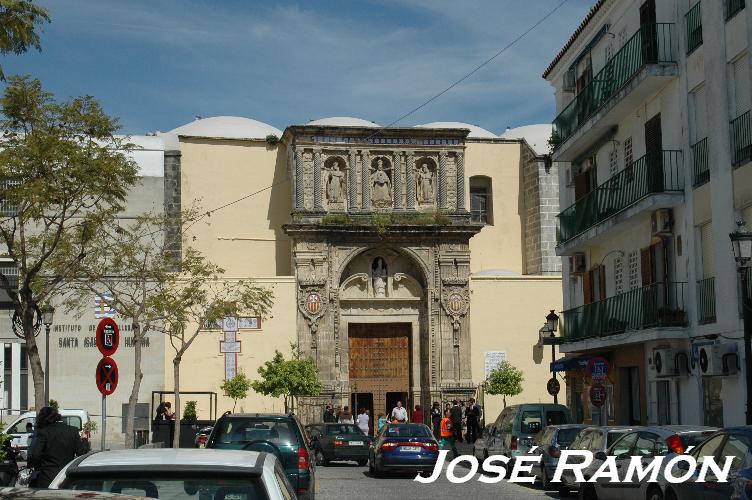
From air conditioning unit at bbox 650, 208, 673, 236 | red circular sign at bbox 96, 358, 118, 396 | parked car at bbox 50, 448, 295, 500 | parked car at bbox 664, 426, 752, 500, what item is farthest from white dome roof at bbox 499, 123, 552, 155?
parked car at bbox 50, 448, 295, 500

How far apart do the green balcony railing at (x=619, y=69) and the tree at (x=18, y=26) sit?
58.8 feet

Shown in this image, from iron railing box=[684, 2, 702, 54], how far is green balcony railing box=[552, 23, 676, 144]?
790 millimetres

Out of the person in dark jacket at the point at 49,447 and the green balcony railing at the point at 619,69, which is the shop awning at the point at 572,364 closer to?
the green balcony railing at the point at 619,69

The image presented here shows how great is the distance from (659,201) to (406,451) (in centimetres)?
795

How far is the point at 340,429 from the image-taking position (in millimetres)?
33625

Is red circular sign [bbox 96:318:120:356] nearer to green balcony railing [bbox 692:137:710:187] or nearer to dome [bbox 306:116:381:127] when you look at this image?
green balcony railing [bbox 692:137:710:187]

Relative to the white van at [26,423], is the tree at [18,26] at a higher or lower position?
higher

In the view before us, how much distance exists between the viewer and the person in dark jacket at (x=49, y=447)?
14.3m

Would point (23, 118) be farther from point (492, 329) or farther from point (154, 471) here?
Result: point (492, 329)

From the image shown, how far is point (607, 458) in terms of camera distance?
17.2m

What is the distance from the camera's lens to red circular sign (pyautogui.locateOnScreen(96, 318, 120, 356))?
20.6 metres

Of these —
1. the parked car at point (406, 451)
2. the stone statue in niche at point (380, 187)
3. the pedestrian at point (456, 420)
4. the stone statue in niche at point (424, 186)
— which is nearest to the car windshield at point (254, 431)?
the parked car at point (406, 451)

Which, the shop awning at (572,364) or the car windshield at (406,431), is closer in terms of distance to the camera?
the car windshield at (406,431)

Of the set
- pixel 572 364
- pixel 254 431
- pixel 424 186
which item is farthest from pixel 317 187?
pixel 254 431
